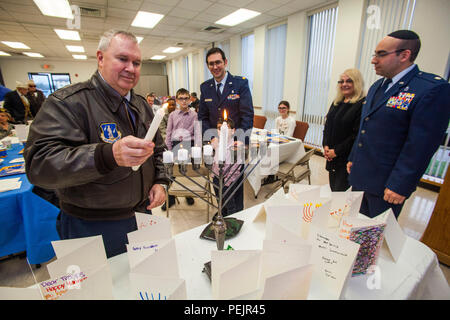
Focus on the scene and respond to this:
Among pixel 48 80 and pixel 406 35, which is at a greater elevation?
pixel 48 80

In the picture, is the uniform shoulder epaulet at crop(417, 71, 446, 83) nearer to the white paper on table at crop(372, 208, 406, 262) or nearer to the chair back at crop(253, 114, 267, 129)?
the white paper on table at crop(372, 208, 406, 262)

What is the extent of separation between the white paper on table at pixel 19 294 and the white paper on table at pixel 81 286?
0.13ft

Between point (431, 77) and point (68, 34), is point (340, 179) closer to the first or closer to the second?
point (431, 77)

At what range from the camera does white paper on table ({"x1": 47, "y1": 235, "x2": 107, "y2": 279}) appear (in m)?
0.57

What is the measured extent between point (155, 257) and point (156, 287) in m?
0.09

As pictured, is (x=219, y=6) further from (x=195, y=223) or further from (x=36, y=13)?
(x=195, y=223)

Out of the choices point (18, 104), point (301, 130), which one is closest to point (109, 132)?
point (301, 130)

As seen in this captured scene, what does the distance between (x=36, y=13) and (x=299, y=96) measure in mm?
5979

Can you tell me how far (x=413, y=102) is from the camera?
130cm

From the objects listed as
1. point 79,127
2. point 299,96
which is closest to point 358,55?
point 299,96

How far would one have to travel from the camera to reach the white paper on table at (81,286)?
0.51 m

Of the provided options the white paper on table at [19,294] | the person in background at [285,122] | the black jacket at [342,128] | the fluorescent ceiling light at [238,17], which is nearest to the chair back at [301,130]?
the person in background at [285,122]

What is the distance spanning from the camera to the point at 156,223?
0.73 m

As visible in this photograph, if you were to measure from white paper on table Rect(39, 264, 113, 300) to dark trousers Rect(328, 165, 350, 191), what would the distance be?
2308mm
